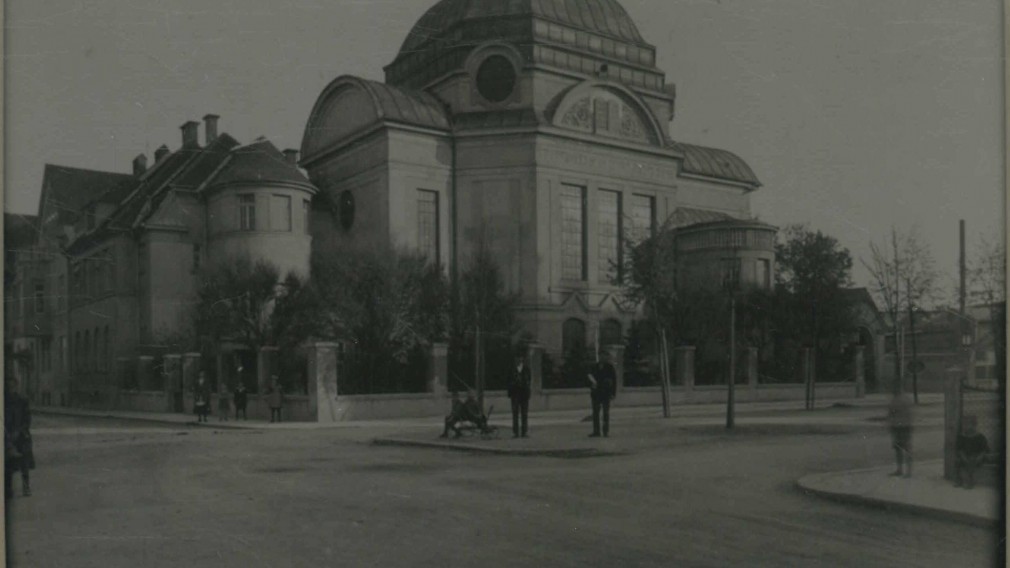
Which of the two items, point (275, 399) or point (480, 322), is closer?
point (275, 399)

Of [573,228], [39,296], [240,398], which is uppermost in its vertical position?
[573,228]

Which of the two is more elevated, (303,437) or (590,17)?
(590,17)

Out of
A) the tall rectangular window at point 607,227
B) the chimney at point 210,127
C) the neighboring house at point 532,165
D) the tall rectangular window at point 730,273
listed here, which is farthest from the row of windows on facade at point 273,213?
the chimney at point 210,127

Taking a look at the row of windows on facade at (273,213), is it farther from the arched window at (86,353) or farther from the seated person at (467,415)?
the seated person at (467,415)

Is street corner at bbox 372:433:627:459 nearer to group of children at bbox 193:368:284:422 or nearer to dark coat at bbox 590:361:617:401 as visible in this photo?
dark coat at bbox 590:361:617:401

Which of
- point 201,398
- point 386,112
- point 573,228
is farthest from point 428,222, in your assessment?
point 201,398

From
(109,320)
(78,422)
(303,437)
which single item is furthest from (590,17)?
(78,422)

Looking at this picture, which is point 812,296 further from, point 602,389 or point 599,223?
point 599,223

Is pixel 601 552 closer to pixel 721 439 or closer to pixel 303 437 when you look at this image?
pixel 721 439

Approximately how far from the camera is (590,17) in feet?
140

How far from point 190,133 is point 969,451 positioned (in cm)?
997

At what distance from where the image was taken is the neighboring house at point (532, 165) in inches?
1494

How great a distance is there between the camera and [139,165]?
13477 millimetres

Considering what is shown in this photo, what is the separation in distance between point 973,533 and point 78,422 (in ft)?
36.9
